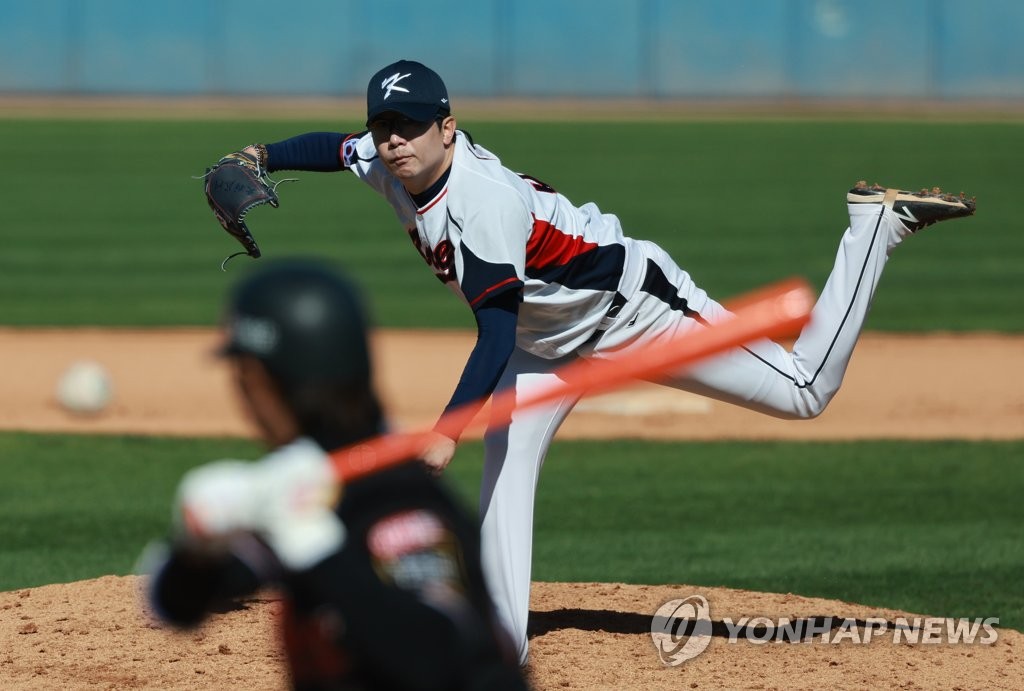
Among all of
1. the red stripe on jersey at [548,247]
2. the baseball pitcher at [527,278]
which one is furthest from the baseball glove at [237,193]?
the red stripe on jersey at [548,247]

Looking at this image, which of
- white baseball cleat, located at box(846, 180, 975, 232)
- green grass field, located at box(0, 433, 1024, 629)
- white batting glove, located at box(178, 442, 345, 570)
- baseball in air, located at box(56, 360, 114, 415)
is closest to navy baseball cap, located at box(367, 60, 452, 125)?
white baseball cleat, located at box(846, 180, 975, 232)

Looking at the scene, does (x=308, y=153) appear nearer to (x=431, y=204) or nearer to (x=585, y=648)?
(x=431, y=204)

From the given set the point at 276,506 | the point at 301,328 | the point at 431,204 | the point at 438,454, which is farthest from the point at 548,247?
the point at 276,506

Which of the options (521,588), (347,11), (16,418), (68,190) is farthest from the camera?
(347,11)

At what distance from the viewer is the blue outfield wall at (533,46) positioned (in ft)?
134

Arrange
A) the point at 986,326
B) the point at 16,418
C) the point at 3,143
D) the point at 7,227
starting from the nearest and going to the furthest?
the point at 16,418
the point at 986,326
the point at 7,227
the point at 3,143

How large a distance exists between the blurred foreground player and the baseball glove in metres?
2.69

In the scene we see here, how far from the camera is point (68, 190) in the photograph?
23.6 metres

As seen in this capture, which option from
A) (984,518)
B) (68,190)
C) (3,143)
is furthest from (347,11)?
(984,518)

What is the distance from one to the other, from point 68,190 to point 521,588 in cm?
2020

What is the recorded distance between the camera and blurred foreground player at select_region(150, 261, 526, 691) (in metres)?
2.09

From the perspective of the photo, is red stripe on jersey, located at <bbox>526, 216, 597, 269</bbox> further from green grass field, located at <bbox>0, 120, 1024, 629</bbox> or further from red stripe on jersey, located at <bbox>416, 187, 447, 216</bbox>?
green grass field, located at <bbox>0, 120, 1024, 629</bbox>

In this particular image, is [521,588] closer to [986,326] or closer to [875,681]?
[875,681]

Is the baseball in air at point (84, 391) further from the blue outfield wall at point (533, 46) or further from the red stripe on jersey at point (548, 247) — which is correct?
the blue outfield wall at point (533, 46)
